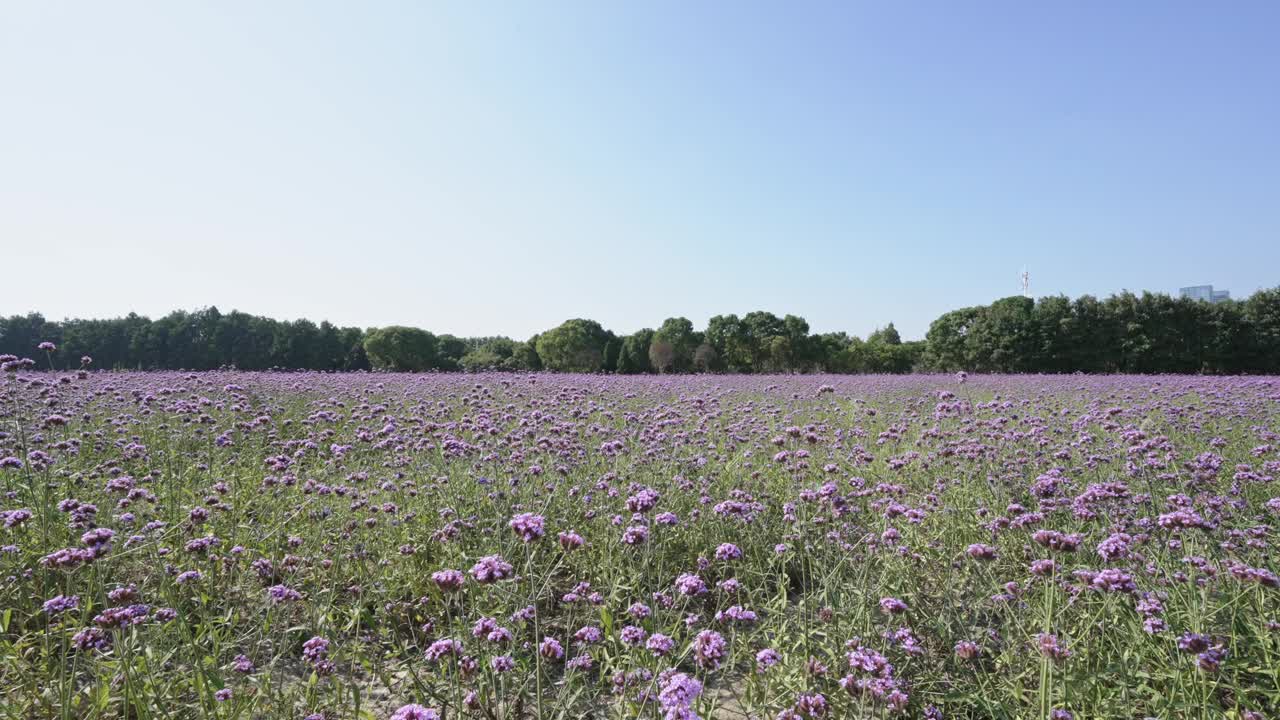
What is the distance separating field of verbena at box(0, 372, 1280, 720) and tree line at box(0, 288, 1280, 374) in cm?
2487

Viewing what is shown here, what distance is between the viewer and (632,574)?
3.60m

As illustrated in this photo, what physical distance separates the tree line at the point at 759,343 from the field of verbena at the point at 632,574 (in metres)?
24.9

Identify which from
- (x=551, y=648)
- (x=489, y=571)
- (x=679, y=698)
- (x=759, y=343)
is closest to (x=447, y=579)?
(x=489, y=571)

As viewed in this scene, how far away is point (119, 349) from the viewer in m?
47.8

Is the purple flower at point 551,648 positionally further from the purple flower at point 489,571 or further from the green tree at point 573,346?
the green tree at point 573,346

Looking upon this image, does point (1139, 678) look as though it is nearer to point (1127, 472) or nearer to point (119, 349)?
point (1127, 472)

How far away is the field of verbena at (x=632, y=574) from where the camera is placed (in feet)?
7.97

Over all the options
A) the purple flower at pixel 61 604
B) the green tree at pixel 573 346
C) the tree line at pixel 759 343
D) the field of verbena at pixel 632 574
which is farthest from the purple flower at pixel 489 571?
the green tree at pixel 573 346

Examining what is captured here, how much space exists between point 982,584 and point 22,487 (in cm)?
667

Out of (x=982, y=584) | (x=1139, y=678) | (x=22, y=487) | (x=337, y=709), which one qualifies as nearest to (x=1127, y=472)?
(x=982, y=584)

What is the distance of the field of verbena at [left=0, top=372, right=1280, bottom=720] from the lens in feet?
7.97

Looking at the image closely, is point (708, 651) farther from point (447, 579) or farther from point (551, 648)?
point (447, 579)

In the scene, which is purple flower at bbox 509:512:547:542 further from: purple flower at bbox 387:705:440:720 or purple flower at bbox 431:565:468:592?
purple flower at bbox 387:705:440:720

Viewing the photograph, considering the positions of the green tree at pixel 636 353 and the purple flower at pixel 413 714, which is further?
the green tree at pixel 636 353
